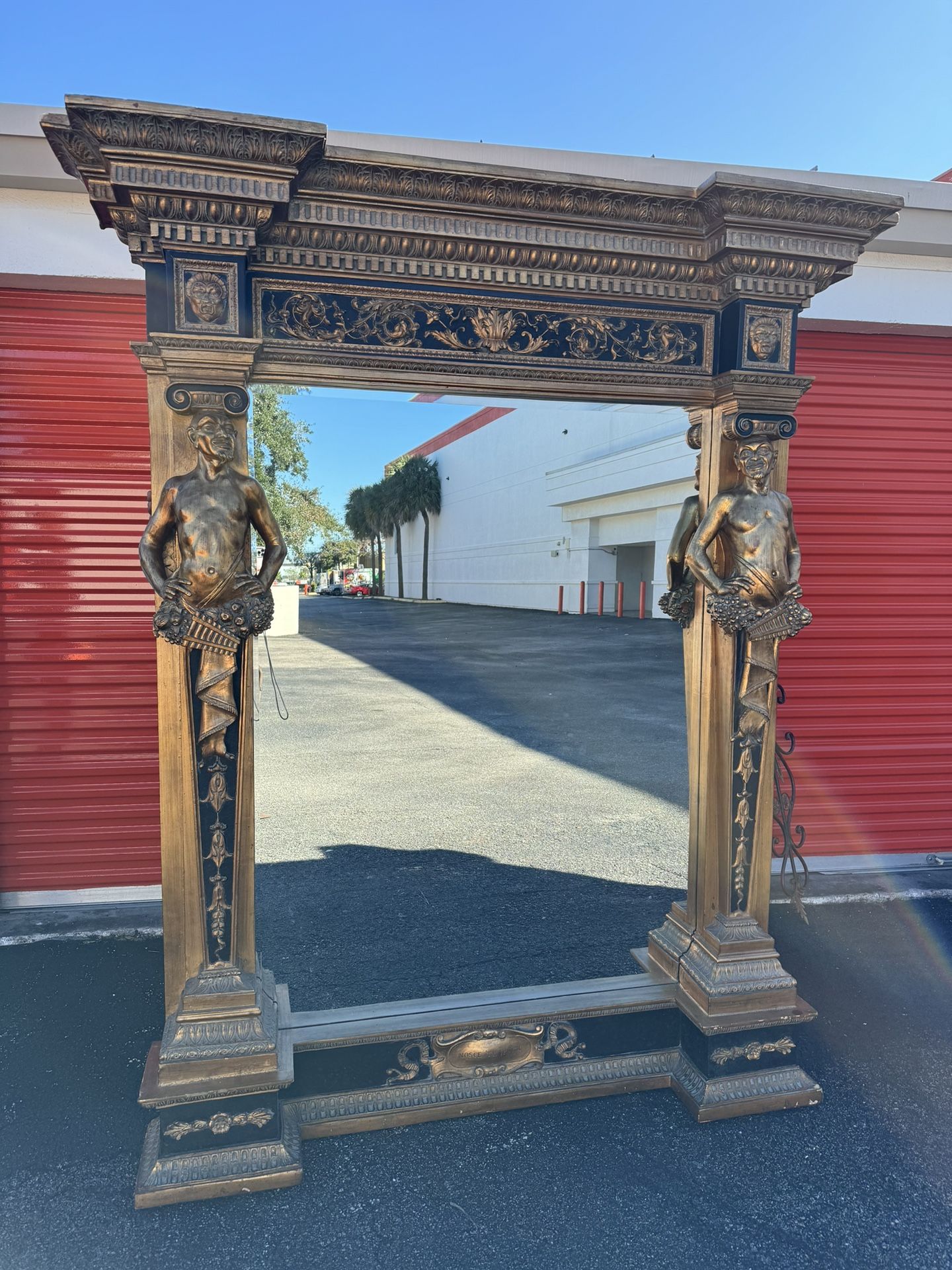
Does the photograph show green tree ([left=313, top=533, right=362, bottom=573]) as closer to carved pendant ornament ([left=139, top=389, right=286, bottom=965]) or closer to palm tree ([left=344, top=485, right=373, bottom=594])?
palm tree ([left=344, top=485, right=373, bottom=594])

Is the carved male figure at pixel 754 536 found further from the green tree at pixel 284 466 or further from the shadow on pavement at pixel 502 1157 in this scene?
the green tree at pixel 284 466

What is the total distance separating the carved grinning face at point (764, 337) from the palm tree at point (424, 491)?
35.0 meters

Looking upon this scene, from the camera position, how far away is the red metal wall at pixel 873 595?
181 inches

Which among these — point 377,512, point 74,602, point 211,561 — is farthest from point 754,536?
point 377,512

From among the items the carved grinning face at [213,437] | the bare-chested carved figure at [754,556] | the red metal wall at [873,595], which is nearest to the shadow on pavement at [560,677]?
the red metal wall at [873,595]

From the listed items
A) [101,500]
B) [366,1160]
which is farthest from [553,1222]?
[101,500]

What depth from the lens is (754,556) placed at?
2.49 metres

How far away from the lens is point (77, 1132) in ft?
8.09

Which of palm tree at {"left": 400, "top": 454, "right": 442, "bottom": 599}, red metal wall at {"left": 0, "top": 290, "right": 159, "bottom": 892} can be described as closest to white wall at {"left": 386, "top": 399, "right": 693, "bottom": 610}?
palm tree at {"left": 400, "top": 454, "right": 442, "bottom": 599}

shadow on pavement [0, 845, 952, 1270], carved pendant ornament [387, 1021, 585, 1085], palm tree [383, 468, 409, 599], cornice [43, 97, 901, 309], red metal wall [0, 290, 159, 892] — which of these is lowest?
shadow on pavement [0, 845, 952, 1270]

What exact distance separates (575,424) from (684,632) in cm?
2067

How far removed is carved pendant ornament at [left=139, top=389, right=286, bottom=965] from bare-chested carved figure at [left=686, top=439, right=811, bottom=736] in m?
1.36

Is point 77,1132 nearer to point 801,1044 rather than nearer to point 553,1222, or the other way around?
point 553,1222

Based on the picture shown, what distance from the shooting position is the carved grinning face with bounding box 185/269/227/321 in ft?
7.02
